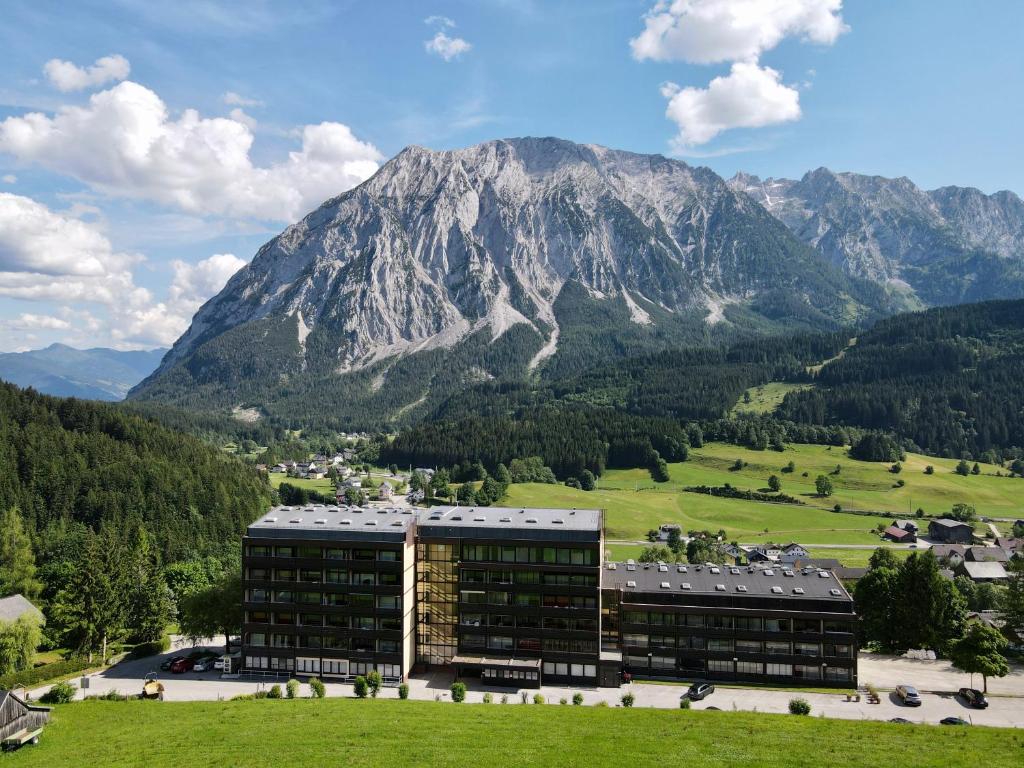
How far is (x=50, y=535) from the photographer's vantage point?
131625 mm

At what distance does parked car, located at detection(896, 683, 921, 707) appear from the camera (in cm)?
6631

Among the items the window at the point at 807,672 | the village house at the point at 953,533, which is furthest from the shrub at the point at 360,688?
the village house at the point at 953,533

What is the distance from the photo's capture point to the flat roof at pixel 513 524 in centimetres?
7750

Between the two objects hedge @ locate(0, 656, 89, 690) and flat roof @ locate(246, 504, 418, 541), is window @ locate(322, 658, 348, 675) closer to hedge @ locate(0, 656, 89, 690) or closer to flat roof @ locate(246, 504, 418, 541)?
flat roof @ locate(246, 504, 418, 541)

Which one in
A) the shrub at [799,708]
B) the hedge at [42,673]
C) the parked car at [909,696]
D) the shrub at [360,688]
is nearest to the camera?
the shrub at [799,708]

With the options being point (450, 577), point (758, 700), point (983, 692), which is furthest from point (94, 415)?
point (983, 692)

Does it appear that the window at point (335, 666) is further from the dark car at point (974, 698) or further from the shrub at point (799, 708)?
the dark car at point (974, 698)

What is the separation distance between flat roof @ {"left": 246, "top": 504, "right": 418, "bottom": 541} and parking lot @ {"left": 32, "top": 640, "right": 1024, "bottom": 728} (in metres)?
14.8

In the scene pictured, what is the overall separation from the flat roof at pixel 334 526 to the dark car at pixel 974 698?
55.2 m

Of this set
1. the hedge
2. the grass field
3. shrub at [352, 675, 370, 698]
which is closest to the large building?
shrub at [352, 675, 370, 698]

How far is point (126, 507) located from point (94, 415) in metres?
39.5

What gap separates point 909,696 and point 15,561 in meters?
120

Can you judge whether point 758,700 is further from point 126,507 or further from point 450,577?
point 126,507

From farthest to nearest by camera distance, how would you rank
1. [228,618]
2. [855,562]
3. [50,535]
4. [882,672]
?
[855,562] → [50,535] → [228,618] → [882,672]
